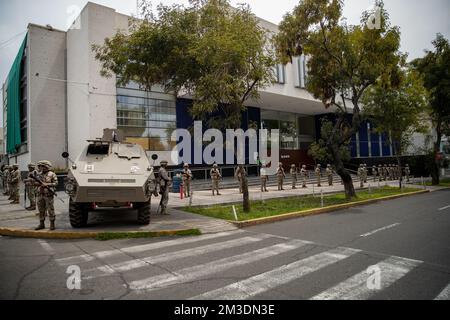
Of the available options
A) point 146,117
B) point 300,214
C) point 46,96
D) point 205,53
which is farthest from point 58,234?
point 46,96

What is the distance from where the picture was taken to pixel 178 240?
7.86m

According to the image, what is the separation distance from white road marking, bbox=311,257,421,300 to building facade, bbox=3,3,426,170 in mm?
18273

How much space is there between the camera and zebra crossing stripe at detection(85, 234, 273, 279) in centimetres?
542

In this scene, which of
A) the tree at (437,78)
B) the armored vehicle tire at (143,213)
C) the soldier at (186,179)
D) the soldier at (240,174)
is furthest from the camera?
the tree at (437,78)

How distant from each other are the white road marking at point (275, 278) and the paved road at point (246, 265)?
0.01 metres

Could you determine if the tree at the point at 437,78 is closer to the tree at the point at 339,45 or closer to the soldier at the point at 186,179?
the tree at the point at 339,45

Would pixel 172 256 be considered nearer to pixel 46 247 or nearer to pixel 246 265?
pixel 246 265

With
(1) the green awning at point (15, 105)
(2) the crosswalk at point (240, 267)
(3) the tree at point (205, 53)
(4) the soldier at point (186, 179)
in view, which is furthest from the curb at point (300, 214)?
(1) the green awning at point (15, 105)

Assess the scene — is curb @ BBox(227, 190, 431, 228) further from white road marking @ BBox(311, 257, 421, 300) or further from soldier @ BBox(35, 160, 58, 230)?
soldier @ BBox(35, 160, 58, 230)

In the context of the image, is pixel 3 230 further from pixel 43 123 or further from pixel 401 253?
pixel 43 123

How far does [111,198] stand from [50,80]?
67.9 feet

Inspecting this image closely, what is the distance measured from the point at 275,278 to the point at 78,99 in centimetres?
2195

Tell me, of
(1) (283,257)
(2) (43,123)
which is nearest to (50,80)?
(2) (43,123)

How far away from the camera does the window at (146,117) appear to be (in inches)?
909
